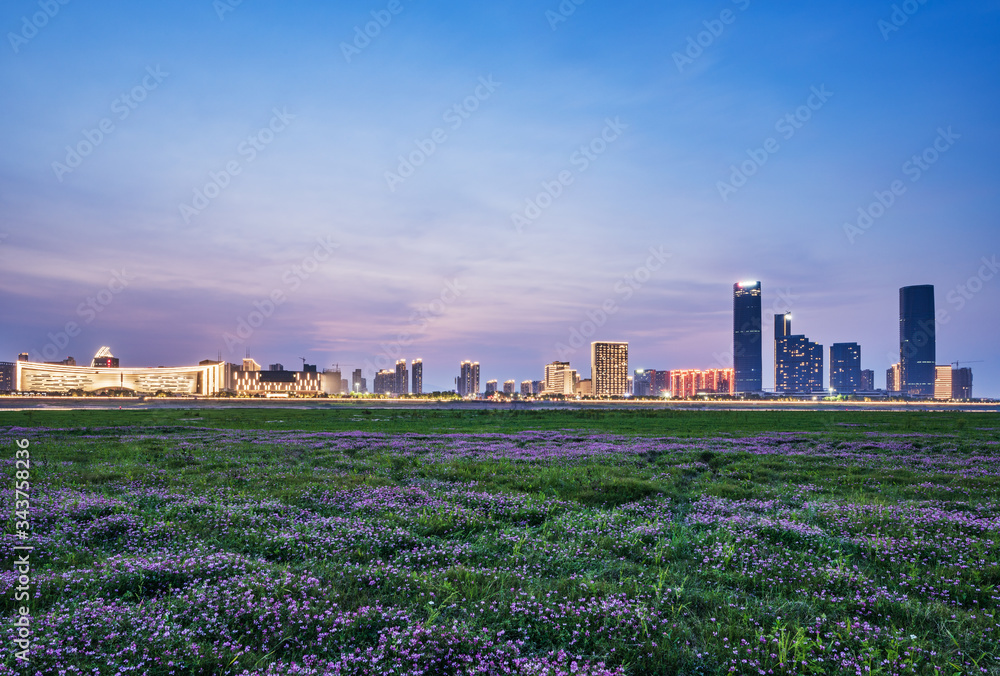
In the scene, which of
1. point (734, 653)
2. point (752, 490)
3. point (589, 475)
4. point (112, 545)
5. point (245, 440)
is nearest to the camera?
point (734, 653)

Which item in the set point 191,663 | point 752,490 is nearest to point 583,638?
point 191,663

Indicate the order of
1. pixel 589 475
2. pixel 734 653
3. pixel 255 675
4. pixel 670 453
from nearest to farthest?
1. pixel 255 675
2. pixel 734 653
3. pixel 589 475
4. pixel 670 453

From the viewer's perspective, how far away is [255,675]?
5.03 metres

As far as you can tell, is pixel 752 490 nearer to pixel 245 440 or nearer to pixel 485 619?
pixel 485 619

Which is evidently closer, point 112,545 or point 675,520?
point 112,545

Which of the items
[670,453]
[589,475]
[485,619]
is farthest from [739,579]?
[670,453]

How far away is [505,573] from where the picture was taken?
7836 millimetres

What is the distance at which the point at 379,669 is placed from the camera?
5.13m

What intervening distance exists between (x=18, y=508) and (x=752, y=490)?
19263 millimetres

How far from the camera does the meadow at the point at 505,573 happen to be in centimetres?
552

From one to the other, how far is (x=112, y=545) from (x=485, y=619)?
8058 mm

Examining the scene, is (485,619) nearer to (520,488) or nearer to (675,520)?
(675,520)

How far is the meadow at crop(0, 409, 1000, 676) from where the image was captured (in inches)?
217

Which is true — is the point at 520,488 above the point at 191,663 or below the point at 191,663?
below
